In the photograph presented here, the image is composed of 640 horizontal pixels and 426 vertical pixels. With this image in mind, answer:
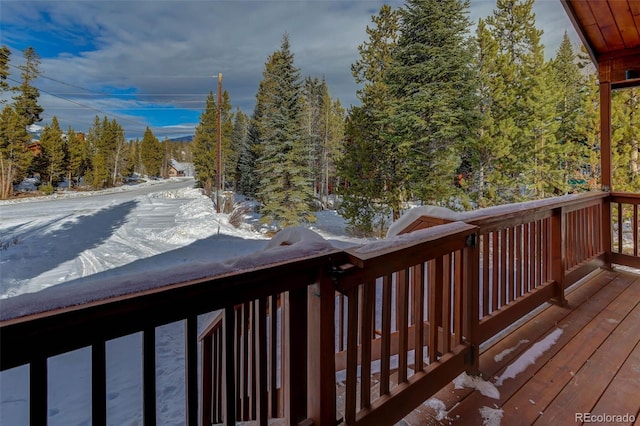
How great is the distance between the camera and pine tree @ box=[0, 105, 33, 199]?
1290 cm

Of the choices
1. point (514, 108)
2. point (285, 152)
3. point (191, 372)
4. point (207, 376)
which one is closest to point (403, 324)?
point (191, 372)

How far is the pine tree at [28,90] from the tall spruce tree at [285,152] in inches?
374

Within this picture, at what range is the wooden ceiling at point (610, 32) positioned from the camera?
3328 mm

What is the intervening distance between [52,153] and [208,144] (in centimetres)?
833

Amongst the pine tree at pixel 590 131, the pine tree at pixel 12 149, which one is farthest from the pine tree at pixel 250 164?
the pine tree at pixel 590 131

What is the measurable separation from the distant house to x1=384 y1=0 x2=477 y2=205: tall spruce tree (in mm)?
45683

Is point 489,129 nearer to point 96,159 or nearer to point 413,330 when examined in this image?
point 413,330

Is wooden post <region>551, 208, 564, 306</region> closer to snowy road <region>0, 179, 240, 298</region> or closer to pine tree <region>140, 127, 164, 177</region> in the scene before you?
snowy road <region>0, 179, 240, 298</region>

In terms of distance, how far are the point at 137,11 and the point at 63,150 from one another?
13.4m

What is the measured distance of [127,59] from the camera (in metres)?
17.0

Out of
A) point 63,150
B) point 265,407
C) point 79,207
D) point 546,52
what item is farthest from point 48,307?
point 63,150

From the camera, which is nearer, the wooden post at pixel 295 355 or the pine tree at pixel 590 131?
the wooden post at pixel 295 355

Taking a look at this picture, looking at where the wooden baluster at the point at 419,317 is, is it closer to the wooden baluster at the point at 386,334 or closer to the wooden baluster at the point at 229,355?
the wooden baluster at the point at 386,334
